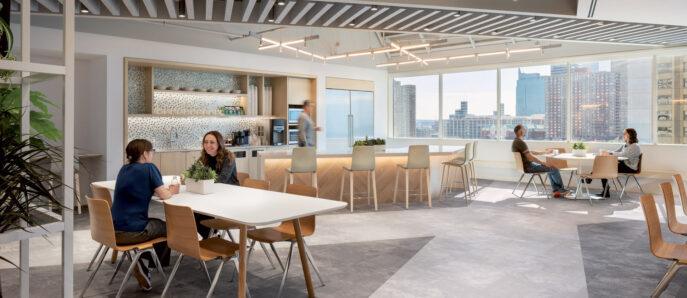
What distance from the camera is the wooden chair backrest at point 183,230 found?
315 cm

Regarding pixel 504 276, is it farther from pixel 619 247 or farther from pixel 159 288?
pixel 159 288

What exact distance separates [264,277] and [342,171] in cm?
382

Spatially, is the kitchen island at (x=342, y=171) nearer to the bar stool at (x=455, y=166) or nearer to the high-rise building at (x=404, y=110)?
the bar stool at (x=455, y=166)

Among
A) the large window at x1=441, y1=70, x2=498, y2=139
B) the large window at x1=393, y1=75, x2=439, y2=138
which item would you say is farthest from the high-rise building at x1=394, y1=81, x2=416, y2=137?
the large window at x1=441, y1=70, x2=498, y2=139

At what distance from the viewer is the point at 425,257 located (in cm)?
480

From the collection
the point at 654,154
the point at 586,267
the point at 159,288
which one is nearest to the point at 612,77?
the point at 654,154

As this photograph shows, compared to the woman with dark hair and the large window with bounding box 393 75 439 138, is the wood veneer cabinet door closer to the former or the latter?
the large window with bounding box 393 75 439 138

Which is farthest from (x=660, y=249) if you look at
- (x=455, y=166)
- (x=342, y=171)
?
(x=455, y=166)

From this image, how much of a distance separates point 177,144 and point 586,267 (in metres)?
7.36

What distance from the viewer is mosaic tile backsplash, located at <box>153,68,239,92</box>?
8.73 metres

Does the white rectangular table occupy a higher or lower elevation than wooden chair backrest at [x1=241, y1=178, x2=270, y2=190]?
lower

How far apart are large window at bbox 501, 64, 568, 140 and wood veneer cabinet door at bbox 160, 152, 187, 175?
7729mm

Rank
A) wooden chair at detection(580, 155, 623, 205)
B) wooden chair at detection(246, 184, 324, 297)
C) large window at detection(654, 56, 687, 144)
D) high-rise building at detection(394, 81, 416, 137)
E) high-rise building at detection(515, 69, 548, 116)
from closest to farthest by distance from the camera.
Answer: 1. wooden chair at detection(246, 184, 324, 297)
2. wooden chair at detection(580, 155, 623, 205)
3. large window at detection(654, 56, 687, 144)
4. high-rise building at detection(515, 69, 548, 116)
5. high-rise building at detection(394, 81, 416, 137)

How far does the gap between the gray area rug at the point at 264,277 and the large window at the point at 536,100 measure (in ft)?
23.6
